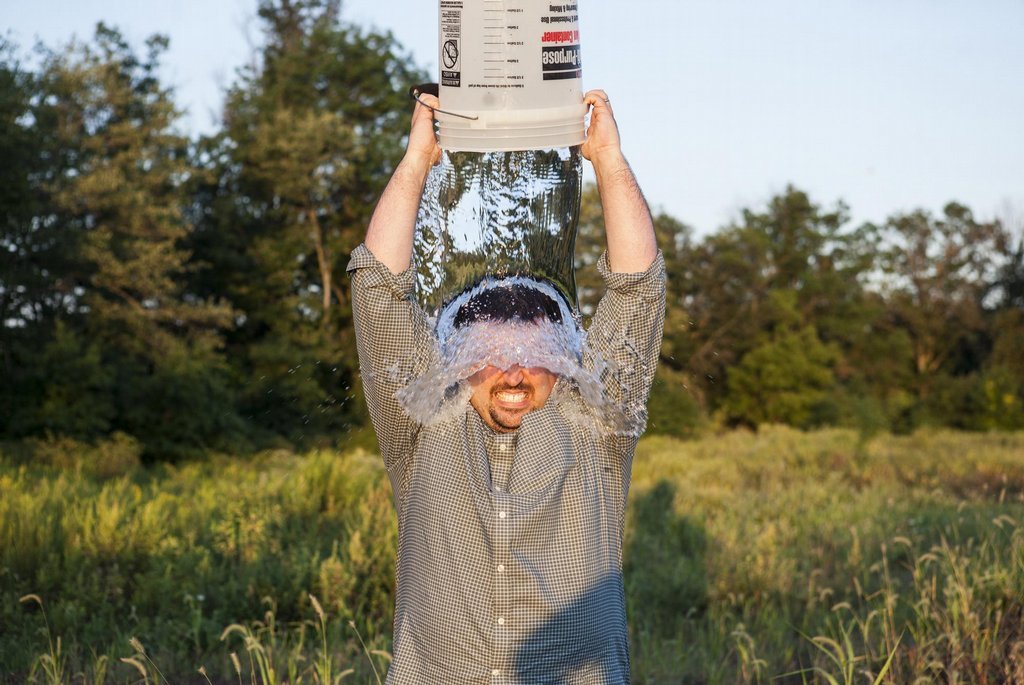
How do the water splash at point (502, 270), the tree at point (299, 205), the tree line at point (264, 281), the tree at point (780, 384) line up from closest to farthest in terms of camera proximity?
the water splash at point (502, 270), the tree line at point (264, 281), the tree at point (299, 205), the tree at point (780, 384)

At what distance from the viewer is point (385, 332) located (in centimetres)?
310

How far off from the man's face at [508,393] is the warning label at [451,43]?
809mm

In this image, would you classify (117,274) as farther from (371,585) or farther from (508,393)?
(508,393)

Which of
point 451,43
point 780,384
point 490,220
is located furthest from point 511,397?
point 780,384

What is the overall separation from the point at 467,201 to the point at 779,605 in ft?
18.5

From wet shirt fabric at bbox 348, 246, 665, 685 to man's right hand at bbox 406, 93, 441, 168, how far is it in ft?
1.10

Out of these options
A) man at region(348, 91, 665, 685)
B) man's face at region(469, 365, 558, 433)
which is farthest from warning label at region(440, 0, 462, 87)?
man's face at region(469, 365, 558, 433)

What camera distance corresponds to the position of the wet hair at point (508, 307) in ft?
10.5

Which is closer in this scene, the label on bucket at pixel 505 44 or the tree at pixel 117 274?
the label on bucket at pixel 505 44

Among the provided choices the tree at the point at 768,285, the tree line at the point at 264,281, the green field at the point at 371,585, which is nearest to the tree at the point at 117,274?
the tree line at the point at 264,281

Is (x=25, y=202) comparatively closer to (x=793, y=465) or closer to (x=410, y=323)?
(x=793, y=465)

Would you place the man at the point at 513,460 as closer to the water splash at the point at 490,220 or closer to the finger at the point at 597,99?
the finger at the point at 597,99

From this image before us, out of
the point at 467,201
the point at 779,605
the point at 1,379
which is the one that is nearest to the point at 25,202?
the point at 1,379

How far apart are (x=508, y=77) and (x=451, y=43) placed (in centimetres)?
21
